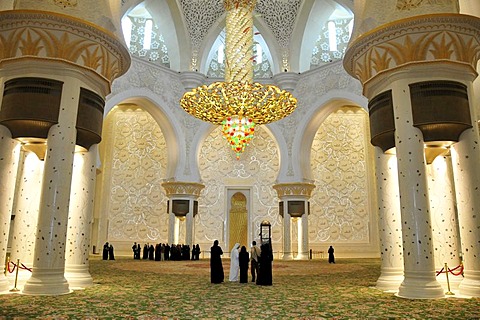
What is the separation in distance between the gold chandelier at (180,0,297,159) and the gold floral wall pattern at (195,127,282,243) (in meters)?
4.47

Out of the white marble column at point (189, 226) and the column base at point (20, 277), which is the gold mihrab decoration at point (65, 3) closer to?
the column base at point (20, 277)

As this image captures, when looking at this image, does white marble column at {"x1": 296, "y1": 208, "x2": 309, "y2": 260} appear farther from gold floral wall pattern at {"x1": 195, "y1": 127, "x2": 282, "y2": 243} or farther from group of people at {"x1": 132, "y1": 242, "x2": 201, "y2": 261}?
group of people at {"x1": 132, "y1": 242, "x2": 201, "y2": 261}

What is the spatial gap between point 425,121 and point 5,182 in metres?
4.12

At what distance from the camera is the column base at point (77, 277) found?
3.98 meters

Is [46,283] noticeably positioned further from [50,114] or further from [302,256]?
[302,256]

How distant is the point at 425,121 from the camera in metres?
3.68

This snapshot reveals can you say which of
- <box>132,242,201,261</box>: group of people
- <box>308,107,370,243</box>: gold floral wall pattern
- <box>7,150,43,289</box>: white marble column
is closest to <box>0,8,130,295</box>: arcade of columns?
<box>7,150,43,289</box>: white marble column

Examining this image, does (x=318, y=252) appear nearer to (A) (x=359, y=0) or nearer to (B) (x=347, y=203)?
(B) (x=347, y=203)

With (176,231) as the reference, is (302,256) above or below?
below

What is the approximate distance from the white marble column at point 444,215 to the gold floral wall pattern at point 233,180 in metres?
8.16

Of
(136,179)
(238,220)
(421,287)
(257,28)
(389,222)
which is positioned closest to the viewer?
(421,287)

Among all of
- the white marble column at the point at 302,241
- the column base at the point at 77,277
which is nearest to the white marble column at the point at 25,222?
the column base at the point at 77,277

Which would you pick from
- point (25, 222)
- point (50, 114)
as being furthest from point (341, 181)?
point (50, 114)

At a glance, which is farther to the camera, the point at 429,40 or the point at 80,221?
the point at 80,221
